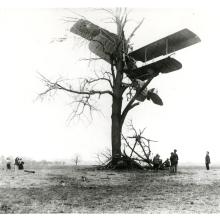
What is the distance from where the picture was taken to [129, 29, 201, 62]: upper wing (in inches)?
650

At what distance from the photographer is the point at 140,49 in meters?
19.0

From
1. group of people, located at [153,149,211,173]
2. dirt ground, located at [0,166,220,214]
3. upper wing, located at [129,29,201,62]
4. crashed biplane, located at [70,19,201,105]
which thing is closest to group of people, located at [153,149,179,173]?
group of people, located at [153,149,211,173]

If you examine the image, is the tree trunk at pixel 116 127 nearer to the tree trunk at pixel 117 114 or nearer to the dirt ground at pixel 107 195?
the tree trunk at pixel 117 114

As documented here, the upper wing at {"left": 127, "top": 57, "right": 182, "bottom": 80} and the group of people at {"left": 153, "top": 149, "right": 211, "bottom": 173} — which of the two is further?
the group of people at {"left": 153, "top": 149, "right": 211, "bottom": 173}

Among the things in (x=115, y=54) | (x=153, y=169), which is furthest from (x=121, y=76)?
(x=153, y=169)

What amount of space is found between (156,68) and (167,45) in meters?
1.25

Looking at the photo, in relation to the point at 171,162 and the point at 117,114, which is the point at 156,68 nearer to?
the point at 117,114

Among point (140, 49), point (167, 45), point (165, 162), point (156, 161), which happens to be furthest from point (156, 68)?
point (165, 162)

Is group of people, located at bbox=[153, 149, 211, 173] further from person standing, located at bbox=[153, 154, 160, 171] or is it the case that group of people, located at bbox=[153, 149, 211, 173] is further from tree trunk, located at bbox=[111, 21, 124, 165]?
tree trunk, located at bbox=[111, 21, 124, 165]

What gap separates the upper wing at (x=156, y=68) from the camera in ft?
57.6

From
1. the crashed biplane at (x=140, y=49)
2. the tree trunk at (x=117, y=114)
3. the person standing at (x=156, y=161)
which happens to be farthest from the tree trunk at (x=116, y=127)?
the person standing at (x=156, y=161)

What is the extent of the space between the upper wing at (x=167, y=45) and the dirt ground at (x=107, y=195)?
631 centimetres

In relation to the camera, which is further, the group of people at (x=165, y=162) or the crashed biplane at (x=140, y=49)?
the group of people at (x=165, y=162)

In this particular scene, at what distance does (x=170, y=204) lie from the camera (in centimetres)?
977
